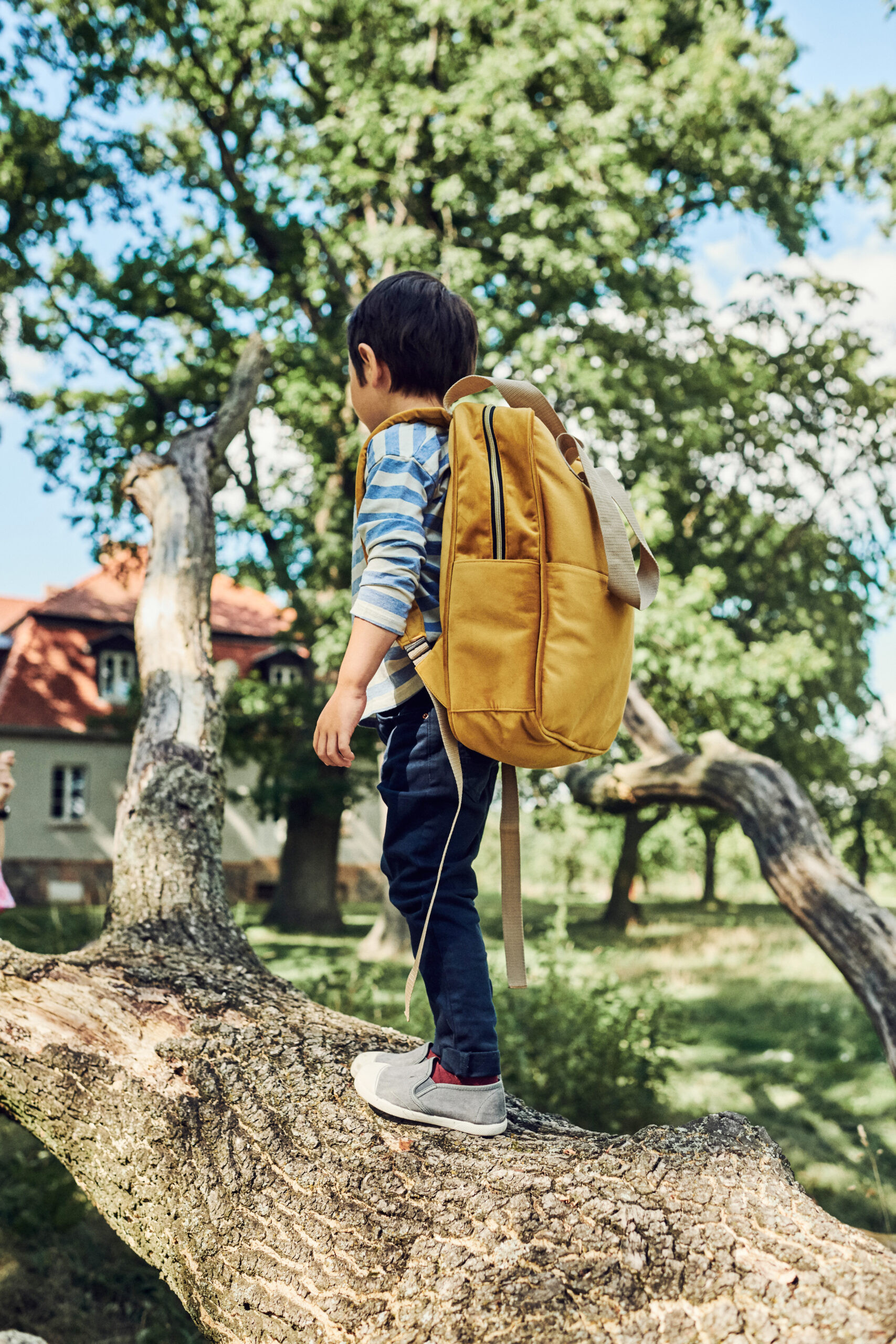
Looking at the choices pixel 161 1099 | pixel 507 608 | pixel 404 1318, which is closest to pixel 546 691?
pixel 507 608

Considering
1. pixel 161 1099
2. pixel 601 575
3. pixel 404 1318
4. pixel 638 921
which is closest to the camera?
pixel 404 1318

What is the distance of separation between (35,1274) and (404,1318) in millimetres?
4127

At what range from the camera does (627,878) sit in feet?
60.4

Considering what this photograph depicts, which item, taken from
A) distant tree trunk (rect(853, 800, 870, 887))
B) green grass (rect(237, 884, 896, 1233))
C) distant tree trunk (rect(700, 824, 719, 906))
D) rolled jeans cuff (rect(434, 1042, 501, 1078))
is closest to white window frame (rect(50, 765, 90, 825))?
green grass (rect(237, 884, 896, 1233))

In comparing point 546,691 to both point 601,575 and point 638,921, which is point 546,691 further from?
point 638,921

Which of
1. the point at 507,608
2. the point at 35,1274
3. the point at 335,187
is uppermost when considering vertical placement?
the point at 335,187

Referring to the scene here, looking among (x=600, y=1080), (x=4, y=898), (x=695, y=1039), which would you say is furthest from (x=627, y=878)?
(x=4, y=898)

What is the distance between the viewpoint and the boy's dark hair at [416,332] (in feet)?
7.53

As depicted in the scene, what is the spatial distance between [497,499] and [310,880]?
48.9ft

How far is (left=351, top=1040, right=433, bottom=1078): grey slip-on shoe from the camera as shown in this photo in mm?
2172

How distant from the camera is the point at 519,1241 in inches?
63.4

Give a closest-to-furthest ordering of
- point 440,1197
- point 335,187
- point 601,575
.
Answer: point 440,1197, point 601,575, point 335,187

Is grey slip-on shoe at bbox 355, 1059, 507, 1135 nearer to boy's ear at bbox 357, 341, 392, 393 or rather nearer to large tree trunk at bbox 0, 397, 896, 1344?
large tree trunk at bbox 0, 397, 896, 1344

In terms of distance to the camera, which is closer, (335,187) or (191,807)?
(191,807)
